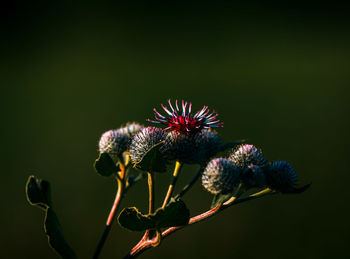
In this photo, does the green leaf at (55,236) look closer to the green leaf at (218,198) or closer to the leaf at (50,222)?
the leaf at (50,222)

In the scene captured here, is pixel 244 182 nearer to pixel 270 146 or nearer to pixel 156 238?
pixel 156 238

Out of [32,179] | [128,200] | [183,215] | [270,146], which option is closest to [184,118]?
[183,215]

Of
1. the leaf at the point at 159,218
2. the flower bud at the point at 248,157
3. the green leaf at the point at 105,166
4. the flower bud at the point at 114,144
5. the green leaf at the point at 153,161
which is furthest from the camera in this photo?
the flower bud at the point at 114,144

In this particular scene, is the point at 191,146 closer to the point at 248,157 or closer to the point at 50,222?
the point at 248,157

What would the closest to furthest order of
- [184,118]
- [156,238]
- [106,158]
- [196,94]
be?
[156,238]
[106,158]
[184,118]
[196,94]

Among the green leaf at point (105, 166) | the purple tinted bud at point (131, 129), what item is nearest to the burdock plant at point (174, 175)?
the green leaf at point (105, 166)

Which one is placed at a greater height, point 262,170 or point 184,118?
point 184,118
